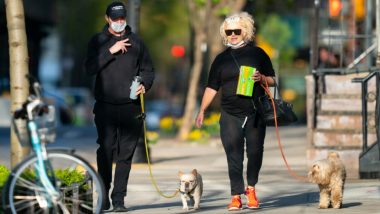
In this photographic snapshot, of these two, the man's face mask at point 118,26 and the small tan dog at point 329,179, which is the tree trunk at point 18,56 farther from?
the small tan dog at point 329,179

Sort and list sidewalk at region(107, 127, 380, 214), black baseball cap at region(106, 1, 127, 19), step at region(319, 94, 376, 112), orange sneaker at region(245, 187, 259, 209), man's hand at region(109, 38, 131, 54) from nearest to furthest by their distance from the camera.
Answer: black baseball cap at region(106, 1, 127, 19) < man's hand at region(109, 38, 131, 54) < orange sneaker at region(245, 187, 259, 209) < sidewalk at region(107, 127, 380, 214) < step at region(319, 94, 376, 112)

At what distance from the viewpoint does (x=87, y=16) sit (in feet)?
202

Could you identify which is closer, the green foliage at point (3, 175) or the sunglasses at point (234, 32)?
the green foliage at point (3, 175)

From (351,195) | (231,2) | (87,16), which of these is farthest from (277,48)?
(351,195)

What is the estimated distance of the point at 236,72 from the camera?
12.1m

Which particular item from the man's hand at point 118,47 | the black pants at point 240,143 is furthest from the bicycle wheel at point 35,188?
the black pants at point 240,143

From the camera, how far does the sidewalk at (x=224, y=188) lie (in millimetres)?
12445

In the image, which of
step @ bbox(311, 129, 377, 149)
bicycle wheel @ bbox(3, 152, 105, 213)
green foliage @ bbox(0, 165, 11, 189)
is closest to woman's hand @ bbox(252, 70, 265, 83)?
green foliage @ bbox(0, 165, 11, 189)

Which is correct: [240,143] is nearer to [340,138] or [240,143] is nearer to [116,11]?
[116,11]

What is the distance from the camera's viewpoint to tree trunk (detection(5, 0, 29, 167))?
36.6ft

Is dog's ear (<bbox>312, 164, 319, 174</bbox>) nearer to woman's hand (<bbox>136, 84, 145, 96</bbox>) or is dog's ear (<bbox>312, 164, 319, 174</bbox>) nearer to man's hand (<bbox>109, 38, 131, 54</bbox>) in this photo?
woman's hand (<bbox>136, 84, 145, 96</bbox>)

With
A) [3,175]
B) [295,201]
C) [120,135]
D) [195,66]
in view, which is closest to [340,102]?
[295,201]

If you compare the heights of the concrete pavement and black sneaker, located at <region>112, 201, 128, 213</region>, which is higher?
black sneaker, located at <region>112, 201, 128, 213</region>

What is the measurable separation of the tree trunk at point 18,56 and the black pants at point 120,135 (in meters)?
0.86
